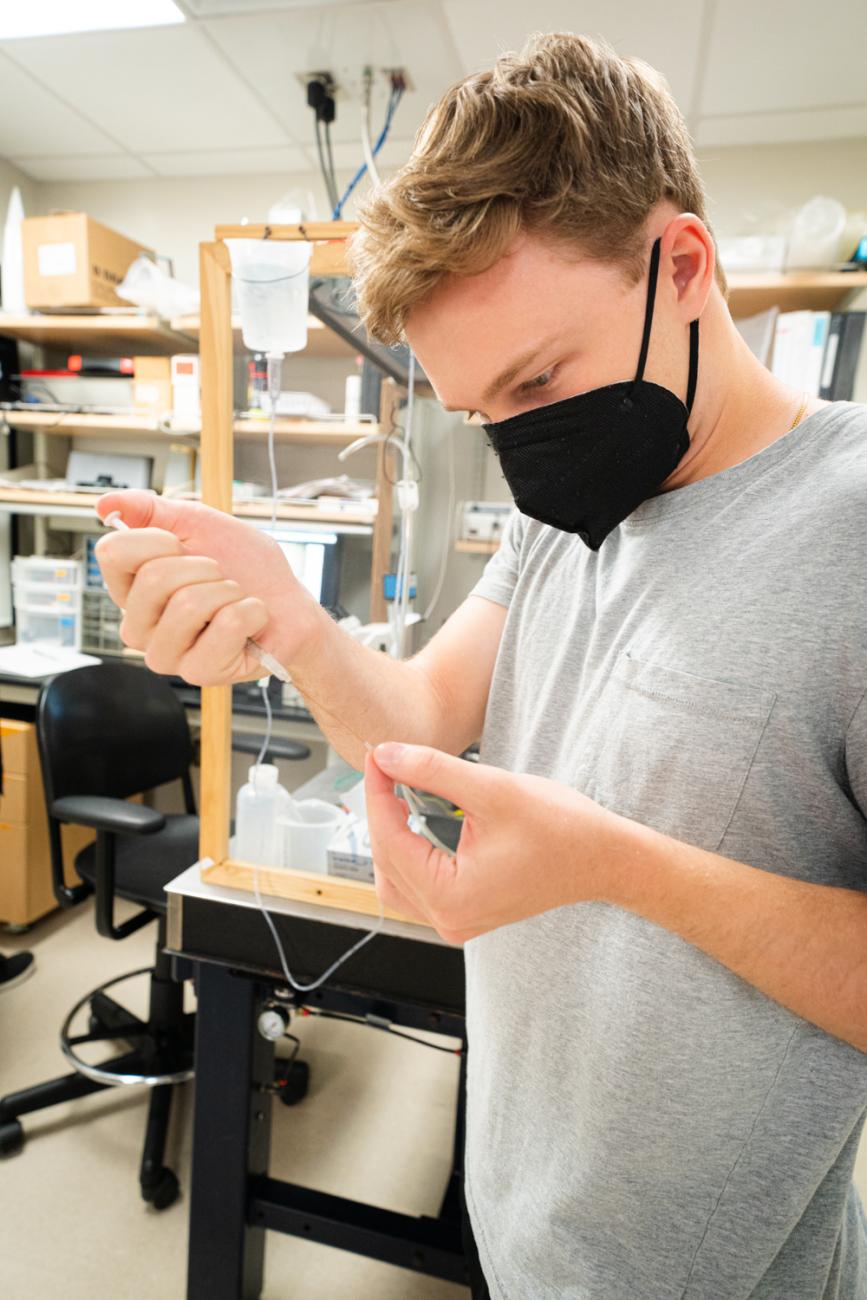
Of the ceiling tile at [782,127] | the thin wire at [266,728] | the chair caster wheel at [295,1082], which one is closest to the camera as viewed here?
the thin wire at [266,728]

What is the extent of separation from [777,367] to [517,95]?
5.93 feet

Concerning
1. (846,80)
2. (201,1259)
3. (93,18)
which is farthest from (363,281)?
(846,80)

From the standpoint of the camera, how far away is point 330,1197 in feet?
4.25

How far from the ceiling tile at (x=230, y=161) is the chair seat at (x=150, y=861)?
2.39 m

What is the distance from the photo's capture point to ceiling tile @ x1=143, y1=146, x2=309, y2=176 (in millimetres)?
2625

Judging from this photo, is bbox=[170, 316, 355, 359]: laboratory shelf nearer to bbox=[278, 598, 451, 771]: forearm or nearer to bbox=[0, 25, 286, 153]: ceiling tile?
bbox=[278, 598, 451, 771]: forearm

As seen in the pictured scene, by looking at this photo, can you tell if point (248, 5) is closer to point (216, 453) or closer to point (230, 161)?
point (230, 161)

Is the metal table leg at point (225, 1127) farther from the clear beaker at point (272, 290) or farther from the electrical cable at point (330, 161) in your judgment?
the electrical cable at point (330, 161)

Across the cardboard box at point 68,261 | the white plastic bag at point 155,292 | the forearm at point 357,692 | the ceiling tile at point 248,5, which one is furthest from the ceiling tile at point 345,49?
the forearm at point 357,692

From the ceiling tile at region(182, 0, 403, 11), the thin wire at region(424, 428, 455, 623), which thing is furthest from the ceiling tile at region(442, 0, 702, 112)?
the thin wire at region(424, 428, 455, 623)

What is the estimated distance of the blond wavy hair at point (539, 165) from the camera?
1.81ft

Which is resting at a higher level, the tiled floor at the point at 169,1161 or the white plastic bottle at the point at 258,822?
the white plastic bottle at the point at 258,822

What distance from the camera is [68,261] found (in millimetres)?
2537

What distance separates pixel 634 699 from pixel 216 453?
2.40 feet
